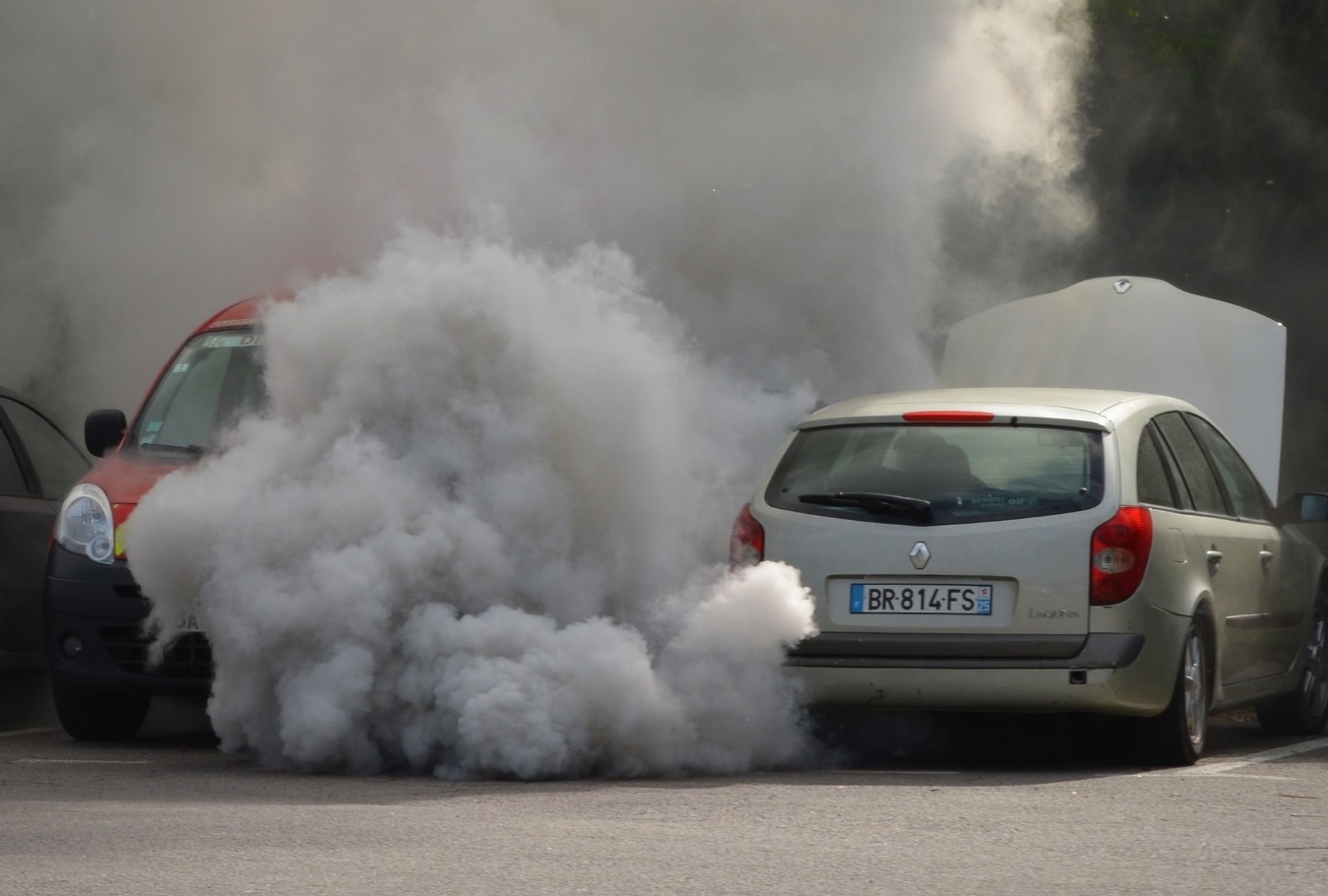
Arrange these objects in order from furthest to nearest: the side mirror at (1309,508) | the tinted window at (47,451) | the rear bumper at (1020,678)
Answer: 1. the tinted window at (47,451)
2. the side mirror at (1309,508)
3. the rear bumper at (1020,678)

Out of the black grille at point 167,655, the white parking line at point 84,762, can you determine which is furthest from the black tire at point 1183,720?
the white parking line at point 84,762

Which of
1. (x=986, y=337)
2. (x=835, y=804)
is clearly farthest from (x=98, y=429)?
(x=986, y=337)

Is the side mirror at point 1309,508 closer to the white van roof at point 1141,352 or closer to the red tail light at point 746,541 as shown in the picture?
the red tail light at point 746,541

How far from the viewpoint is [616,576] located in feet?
27.3

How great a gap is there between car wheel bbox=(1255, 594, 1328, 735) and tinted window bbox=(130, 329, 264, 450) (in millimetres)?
4723

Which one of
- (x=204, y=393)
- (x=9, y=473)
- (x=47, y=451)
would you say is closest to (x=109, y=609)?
(x=204, y=393)

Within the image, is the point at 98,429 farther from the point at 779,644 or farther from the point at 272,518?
the point at 779,644

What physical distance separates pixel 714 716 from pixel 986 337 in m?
6.01

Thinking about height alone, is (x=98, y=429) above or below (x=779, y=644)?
above

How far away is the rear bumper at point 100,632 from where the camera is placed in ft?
29.2

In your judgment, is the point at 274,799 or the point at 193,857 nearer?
the point at 193,857

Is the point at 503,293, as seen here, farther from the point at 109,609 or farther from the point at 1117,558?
the point at 1117,558

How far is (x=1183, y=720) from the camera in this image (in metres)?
7.97

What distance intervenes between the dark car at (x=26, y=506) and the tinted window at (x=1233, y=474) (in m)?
5.16
